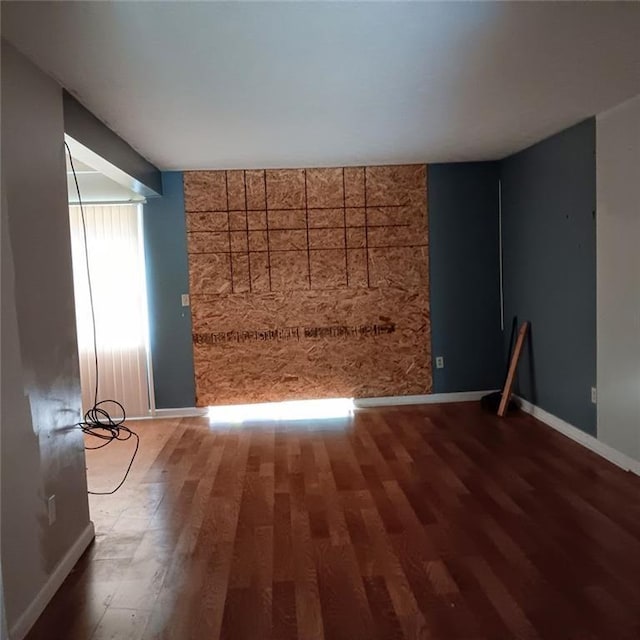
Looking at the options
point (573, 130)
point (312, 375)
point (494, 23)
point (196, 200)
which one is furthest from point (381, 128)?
point (312, 375)

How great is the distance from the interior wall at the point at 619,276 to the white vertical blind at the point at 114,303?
3.90 meters

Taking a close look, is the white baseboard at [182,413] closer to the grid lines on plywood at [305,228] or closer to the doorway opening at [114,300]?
the doorway opening at [114,300]

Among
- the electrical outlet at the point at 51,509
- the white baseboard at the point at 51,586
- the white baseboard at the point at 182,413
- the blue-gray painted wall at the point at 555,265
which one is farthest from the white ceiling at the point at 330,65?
the white baseboard at the point at 182,413

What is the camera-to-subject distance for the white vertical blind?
5.24 metres

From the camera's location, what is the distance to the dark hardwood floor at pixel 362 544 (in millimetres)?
2182

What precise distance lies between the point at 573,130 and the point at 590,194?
512mm

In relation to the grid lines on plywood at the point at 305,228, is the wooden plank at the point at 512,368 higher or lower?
lower

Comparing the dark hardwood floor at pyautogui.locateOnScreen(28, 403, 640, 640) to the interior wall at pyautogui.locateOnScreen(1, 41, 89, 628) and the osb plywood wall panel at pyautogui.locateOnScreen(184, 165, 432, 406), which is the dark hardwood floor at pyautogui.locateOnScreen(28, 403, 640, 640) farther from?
the osb plywood wall panel at pyautogui.locateOnScreen(184, 165, 432, 406)

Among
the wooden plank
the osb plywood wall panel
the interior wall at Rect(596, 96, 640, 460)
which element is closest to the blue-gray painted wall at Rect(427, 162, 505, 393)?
the osb plywood wall panel

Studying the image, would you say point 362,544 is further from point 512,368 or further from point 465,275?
point 465,275

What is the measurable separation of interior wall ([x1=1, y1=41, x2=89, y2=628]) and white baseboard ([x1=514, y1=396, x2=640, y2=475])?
3.25 meters

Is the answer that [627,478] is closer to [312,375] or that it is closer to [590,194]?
[590,194]

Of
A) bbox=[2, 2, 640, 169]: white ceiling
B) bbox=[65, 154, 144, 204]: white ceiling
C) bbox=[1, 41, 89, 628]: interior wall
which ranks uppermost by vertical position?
→ bbox=[2, 2, 640, 169]: white ceiling

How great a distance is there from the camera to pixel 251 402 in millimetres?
5520
